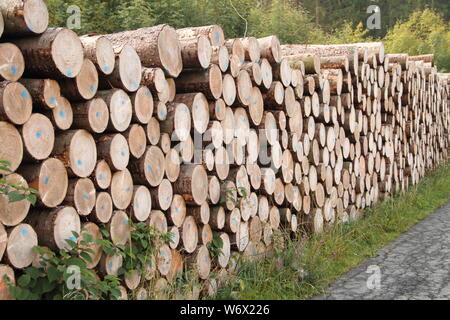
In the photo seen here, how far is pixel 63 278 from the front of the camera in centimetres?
279

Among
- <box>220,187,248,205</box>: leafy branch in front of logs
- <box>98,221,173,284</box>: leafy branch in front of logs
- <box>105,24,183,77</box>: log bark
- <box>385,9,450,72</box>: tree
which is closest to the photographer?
<box>98,221,173,284</box>: leafy branch in front of logs

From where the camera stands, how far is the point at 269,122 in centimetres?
507

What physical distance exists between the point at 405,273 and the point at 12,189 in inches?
143

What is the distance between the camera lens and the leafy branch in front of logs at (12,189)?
249cm

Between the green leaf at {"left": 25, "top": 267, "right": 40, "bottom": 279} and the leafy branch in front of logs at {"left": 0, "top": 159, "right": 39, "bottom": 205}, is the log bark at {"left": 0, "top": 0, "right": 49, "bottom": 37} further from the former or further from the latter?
the green leaf at {"left": 25, "top": 267, "right": 40, "bottom": 279}

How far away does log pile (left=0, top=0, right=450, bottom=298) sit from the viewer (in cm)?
282

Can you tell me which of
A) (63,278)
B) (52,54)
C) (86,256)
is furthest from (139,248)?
(52,54)

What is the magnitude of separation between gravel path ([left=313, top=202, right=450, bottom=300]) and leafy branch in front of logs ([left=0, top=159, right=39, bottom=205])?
2.61m

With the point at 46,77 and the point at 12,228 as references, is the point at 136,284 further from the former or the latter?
the point at 46,77

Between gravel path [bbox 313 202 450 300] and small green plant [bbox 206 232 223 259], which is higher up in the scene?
small green plant [bbox 206 232 223 259]

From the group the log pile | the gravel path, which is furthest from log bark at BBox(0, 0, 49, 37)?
the gravel path

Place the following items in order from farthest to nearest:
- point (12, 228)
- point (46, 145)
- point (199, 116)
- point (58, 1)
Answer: point (58, 1) < point (199, 116) < point (46, 145) < point (12, 228)

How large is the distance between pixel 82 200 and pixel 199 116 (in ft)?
4.36

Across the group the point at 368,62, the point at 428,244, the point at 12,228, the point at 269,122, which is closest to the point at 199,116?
the point at 269,122
